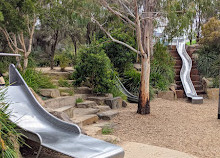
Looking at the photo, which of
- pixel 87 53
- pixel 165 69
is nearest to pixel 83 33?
pixel 165 69

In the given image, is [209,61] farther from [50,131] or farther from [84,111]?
[50,131]

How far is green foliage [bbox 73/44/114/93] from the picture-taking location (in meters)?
8.59

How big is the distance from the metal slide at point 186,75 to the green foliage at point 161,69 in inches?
23.3

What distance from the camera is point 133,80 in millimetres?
10625

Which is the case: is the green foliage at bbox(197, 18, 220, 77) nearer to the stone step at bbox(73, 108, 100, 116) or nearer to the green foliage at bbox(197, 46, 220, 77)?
the green foliage at bbox(197, 46, 220, 77)

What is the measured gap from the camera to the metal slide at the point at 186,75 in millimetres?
10662

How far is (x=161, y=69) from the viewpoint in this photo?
12289 millimetres

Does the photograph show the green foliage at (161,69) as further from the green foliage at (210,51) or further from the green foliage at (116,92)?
the green foliage at (116,92)

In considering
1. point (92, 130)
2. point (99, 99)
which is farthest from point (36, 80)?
point (92, 130)

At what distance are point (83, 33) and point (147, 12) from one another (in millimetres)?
8985

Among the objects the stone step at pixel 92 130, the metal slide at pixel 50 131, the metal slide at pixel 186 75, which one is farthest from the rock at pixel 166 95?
the metal slide at pixel 50 131

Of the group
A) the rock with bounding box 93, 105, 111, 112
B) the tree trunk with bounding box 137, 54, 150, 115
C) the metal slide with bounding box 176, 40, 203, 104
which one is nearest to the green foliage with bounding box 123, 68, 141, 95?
the metal slide with bounding box 176, 40, 203, 104

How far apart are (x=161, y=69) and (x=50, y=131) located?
8.80 m

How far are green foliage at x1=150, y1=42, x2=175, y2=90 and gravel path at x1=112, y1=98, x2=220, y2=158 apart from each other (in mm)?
2257
